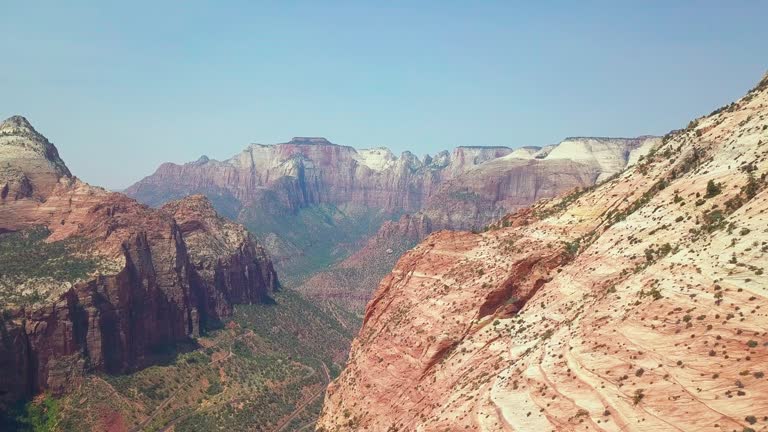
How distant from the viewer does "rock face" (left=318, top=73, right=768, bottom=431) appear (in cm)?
3319

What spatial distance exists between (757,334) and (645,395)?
20.4 feet

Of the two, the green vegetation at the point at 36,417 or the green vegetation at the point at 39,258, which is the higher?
the green vegetation at the point at 39,258

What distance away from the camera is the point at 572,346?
40719mm

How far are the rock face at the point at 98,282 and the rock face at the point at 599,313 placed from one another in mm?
65577

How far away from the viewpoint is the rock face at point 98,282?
366 ft

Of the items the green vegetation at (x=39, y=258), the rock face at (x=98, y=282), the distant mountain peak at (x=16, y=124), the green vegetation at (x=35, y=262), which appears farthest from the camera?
the distant mountain peak at (x=16, y=124)

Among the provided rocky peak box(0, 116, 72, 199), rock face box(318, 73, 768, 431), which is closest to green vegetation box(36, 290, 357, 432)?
rocky peak box(0, 116, 72, 199)

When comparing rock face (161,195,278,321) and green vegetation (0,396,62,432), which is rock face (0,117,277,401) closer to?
rock face (161,195,278,321)

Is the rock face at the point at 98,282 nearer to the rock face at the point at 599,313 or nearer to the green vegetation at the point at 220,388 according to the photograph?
the green vegetation at the point at 220,388

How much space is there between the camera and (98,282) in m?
124

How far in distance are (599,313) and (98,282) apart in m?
108

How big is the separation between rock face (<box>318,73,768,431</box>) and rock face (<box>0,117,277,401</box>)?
65.6 metres

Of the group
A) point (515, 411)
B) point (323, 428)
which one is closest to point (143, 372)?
point (323, 428)

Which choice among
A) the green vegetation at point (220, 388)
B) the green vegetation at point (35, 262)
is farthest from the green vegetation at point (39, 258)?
the green vegetation at point (220, 388)
